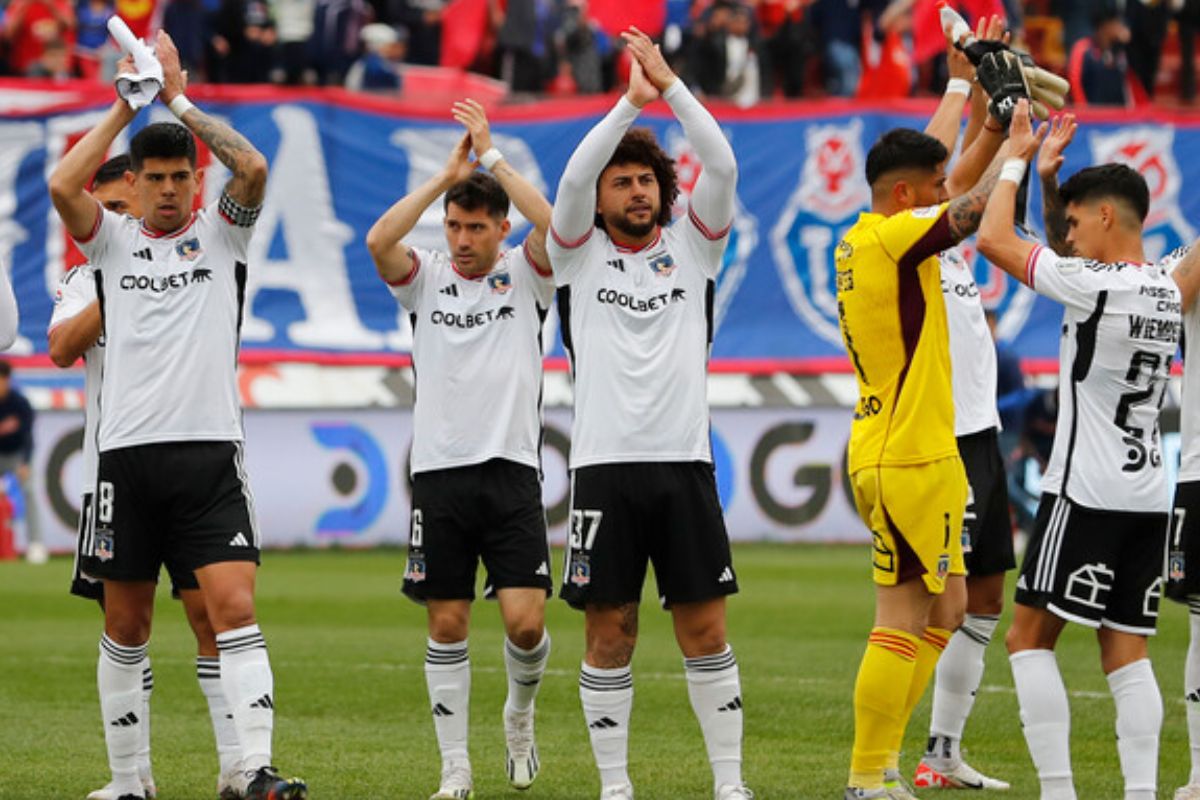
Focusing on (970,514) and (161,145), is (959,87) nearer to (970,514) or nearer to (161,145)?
(970,514)

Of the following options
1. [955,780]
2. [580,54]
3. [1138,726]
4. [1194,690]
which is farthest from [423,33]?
[1138,726]

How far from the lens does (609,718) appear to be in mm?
8898

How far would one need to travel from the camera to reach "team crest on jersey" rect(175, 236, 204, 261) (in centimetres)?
912

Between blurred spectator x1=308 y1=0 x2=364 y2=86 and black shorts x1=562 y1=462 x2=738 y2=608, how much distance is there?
59.7 feet

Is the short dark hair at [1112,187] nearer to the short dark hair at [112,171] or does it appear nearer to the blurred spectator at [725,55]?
the short dark hair at [112,171]

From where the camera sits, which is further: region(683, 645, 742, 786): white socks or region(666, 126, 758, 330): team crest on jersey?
region(666, 126, 758, 330): team crest on jersey

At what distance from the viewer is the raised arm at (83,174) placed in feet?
29.0

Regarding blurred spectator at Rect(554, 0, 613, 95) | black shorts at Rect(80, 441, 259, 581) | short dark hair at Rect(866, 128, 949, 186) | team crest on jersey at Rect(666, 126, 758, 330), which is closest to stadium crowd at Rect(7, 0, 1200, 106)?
blurred spectator at Rect(554, 0, 613, 95)

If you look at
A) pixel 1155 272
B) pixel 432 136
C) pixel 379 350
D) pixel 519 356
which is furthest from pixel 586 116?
pixel 1155 272

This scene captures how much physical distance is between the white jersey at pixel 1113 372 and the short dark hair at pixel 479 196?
2.63 meters

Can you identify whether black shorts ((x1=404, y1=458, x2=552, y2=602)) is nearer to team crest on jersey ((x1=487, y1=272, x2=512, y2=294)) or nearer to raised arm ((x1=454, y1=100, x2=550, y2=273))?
team crest on jersey ((x1=487, y1=272, x2=512, y2=294))

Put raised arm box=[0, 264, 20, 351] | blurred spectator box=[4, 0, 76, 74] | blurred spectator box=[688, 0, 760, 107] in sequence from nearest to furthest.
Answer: raised arm box=[0, 264, 20, 351]
blurred spectator box=[4, 0, 76, 74]
blurred spectator box=[688, 0, 760, 107]

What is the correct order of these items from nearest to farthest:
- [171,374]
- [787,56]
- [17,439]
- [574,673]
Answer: [171,374] → [574,673] → [17,439] → [787,56]

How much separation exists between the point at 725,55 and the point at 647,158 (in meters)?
18.3
